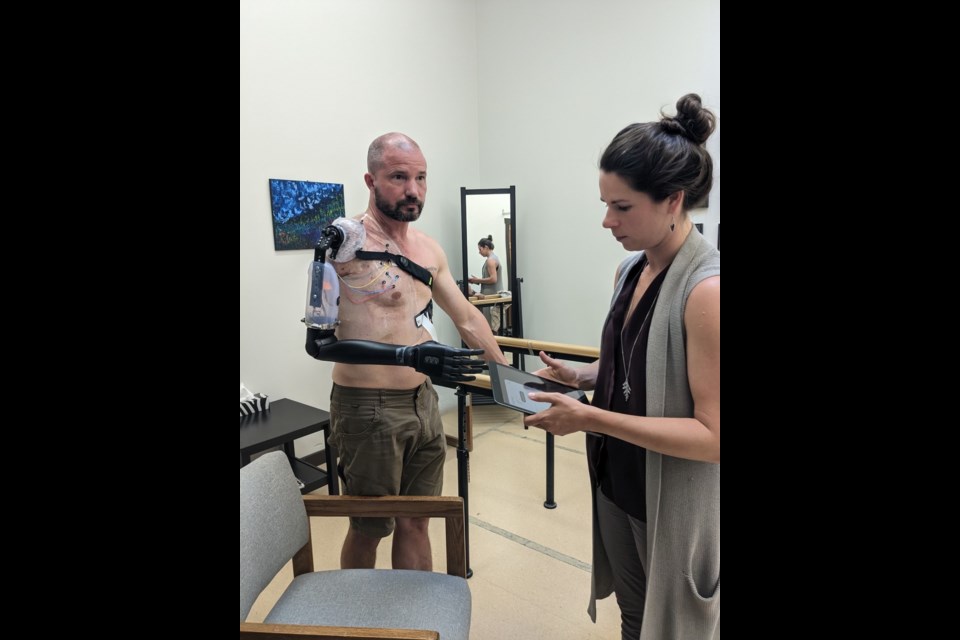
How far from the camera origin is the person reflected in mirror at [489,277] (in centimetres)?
437

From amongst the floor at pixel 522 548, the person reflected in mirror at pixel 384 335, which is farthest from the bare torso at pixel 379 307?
the floor at pixel 522 548

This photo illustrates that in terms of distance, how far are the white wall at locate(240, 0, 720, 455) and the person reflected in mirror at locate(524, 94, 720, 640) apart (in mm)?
2487

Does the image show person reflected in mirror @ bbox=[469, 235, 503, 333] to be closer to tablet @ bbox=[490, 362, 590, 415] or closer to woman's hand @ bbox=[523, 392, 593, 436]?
tablet @ bbox=[490, 362, 590, 415]

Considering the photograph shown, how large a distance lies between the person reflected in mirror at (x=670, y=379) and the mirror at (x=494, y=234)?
10.4 ft

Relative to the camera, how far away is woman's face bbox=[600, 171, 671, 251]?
1.11m

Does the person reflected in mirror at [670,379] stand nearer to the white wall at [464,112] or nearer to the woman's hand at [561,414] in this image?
the woman's hand at [561,414]

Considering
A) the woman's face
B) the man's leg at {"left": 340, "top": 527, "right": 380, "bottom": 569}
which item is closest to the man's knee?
the man's leg at {"left": 340, "top": 527, "right": 380, "bottom": 569}

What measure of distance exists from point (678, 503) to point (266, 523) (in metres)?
1.04

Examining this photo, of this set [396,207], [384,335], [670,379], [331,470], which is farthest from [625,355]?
[331,470]
